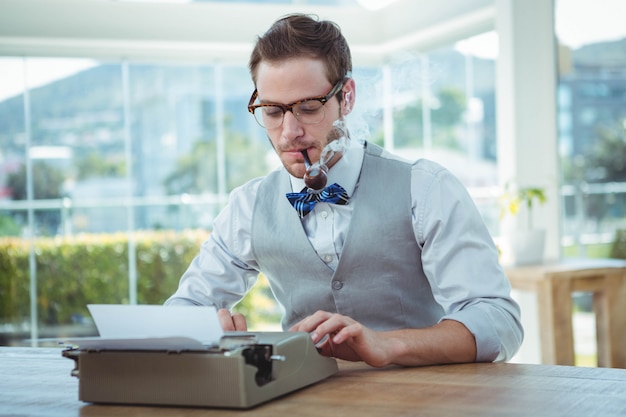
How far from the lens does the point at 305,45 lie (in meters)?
1.71

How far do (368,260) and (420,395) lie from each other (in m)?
0.54

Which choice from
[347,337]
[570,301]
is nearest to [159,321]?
[347,337]

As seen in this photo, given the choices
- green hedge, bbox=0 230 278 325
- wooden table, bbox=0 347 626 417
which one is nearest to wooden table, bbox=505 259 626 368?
wooden table, bbox=0 347 626 417

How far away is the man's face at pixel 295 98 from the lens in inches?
64.9

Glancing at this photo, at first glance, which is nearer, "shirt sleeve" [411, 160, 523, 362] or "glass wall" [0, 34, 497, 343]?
"shirt sleeve" [411, 160, 523, 362]

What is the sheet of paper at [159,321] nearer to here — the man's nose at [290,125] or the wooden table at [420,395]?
the wooden table at [420,395]

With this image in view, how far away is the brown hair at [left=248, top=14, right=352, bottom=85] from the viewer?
5.57ft

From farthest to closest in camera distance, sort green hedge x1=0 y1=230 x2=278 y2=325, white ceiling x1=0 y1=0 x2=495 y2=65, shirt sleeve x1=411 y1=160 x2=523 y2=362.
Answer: green hedge x1=0 y1=230 x2=278 y2=325, white ceiling x1=0 y1=0 x2=495 y2=65, shirt sleeve x1=411 y1=160 x2=523 y2=362

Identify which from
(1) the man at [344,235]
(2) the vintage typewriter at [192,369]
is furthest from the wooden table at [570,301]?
(2) the vintage typewriter at [192,369]

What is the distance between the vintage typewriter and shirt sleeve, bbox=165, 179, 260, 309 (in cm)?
58

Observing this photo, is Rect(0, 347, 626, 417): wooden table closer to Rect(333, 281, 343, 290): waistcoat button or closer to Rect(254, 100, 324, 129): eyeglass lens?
Rect(333, 281, 343, 290): waistcoat button

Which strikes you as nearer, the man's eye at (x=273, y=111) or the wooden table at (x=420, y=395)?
the wooden table at (x=420, y=395)

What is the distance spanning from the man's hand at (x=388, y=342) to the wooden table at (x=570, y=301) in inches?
88.7

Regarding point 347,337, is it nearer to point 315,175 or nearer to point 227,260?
point 315,175
